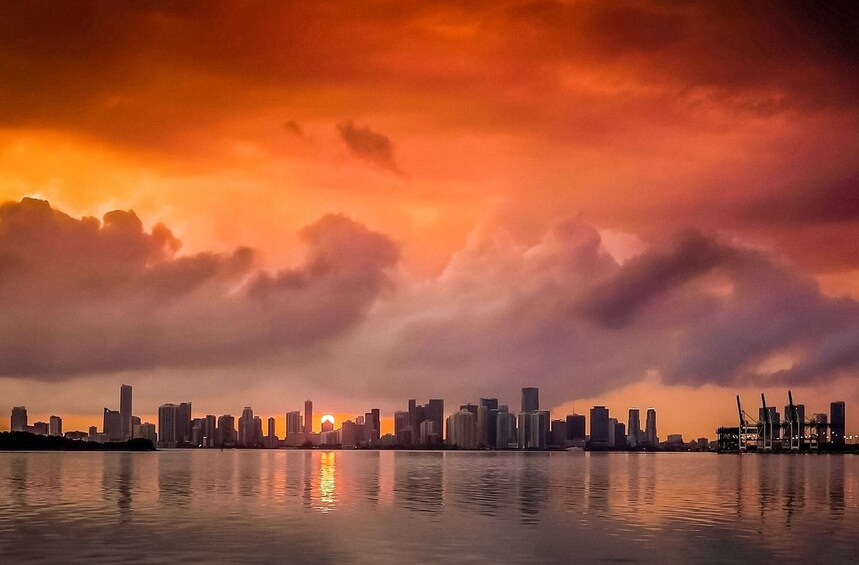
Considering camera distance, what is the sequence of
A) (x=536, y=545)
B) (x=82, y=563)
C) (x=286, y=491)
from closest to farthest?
1. (x=82, y=563)
2. (x=536, y=545)
3. (x=286, y=491)

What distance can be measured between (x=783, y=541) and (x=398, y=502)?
42690 millimetres

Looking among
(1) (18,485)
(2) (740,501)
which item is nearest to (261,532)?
(2) (740,501)

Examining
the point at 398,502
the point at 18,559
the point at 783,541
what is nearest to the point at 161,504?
the point at 398,502

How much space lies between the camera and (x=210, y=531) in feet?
216

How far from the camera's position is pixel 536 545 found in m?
60.0

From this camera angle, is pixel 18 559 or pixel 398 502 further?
pixel 398 502

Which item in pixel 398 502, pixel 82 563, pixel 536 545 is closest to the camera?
pixel 82 563

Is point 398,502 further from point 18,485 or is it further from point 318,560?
point 18,485

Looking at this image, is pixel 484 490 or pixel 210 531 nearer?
pixel 210 531

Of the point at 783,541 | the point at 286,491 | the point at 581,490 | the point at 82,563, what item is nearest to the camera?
the point at 82,563

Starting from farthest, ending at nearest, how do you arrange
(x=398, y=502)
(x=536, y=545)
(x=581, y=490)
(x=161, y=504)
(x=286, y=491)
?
(x=581, y=490), (x=286, y=491), (x=398, y=502), (x=161, y=504), (x=536, y=545)

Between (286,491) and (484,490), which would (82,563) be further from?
(484,490)

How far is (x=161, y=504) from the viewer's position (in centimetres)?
9094

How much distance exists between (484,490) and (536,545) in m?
62.0
